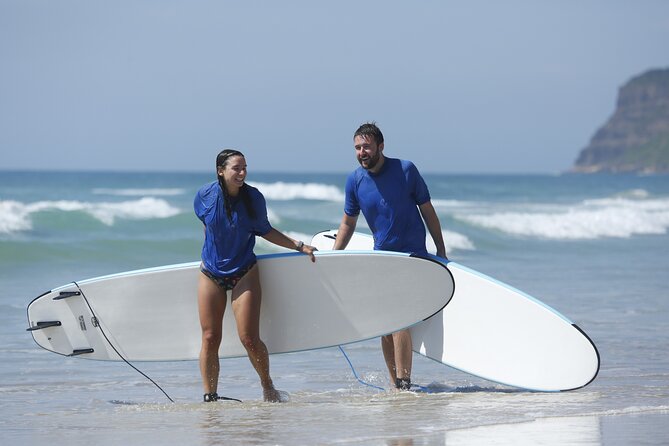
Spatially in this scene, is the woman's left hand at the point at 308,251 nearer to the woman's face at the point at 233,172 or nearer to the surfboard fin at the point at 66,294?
the woman's face at the point at 233,172

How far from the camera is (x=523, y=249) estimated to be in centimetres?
1762

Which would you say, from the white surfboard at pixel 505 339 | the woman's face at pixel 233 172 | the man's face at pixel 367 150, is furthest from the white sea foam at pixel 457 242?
the woman's face at pixel 233 172

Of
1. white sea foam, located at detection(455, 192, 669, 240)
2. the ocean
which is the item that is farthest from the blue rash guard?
white sea foam, located at detection(455, 192, 669, 240)

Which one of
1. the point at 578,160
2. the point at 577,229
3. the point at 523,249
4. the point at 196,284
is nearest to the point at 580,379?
the point at 196,284

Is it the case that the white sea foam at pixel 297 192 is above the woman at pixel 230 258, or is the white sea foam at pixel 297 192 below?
below

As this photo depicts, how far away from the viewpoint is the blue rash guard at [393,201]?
5398 millimetres

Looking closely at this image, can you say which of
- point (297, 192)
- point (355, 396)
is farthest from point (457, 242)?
point (297, 192)

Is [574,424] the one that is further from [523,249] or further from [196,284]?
[523,249]

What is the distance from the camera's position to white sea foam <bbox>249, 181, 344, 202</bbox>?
3243 centimetres

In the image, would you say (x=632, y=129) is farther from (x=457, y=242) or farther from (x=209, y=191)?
(x=209, y=191)

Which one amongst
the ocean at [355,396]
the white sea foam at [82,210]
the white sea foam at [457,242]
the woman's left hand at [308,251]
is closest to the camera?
the ocean at [355,396]

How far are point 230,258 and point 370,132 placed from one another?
38.0 inches

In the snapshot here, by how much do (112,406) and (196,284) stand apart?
79cm

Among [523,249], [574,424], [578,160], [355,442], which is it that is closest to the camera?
[355,442]
